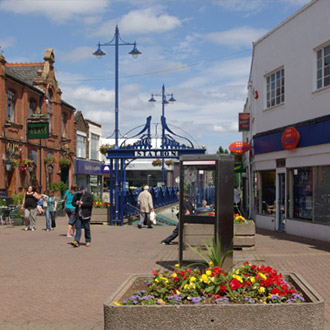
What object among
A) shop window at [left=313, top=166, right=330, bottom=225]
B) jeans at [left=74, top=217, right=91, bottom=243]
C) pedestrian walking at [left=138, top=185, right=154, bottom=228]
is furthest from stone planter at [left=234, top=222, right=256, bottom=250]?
pedestrian walking at [left=138, top=185, right=154, bottom=228]

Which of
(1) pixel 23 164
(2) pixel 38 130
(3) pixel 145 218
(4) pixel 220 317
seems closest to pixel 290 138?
(3) pixel 145 218

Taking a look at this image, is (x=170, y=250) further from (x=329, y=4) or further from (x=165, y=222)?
(x=165, y=222)

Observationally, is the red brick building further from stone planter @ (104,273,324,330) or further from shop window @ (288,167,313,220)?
stone planter @ (104,273,324,330)

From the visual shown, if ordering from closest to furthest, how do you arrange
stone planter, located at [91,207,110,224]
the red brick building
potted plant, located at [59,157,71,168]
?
stone planter, located at [91,207,110,224] < the red brick building < potted plant, located at [59,157,71,168]

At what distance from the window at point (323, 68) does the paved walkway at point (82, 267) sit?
15.8ft

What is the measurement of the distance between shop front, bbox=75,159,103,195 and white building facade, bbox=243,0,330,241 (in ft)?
76.9

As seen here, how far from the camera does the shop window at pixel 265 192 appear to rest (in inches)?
802

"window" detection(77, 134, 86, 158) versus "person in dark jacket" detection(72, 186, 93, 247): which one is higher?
"window" detection(77, 134, 86, 158)

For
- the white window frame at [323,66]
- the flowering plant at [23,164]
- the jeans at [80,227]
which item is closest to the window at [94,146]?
the flowering plant at [23,164]

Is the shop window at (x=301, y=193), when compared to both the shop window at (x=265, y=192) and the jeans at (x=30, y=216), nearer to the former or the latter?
the shop window at (x=265, y=192)

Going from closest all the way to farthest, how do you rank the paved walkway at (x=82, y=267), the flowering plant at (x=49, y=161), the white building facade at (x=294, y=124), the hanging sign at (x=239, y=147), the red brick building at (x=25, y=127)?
the paved walkway at (x=82, y=267)
the white building facade at (x=294, y=124)
the hanging sign at (x=239, y=147)
the red brick building at (x=25, y=127)
the flowering plant at (x=49, y=161)

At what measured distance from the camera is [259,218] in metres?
21.6

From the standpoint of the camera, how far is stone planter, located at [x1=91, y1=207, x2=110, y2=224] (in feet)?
73.4

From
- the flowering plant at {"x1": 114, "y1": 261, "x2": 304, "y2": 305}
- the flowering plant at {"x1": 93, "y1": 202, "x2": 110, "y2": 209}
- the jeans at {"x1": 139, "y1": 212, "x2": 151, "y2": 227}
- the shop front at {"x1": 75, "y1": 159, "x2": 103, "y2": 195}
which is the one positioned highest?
the shop front at {"x1": 75, "y1": 159, "x2": 103, "y2": 195}
